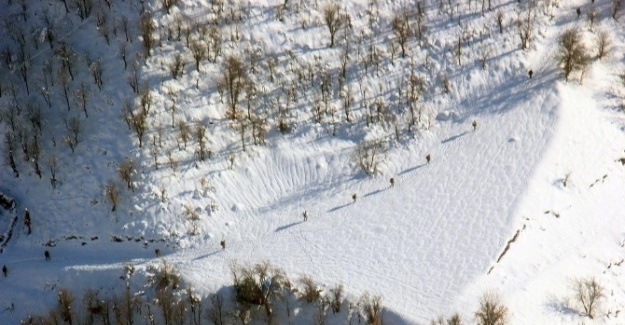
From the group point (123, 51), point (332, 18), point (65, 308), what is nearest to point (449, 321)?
point (65, 308)

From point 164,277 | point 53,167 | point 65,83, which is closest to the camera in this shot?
point 164,277

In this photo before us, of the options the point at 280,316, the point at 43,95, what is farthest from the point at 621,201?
the point at 43,95

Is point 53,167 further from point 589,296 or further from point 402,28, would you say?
point 589,296

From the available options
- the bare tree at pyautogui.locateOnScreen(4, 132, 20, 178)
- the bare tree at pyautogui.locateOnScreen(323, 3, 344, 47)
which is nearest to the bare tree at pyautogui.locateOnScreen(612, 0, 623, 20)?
the bare tree at pyautogui.locateOnScreen(323, 3, 344, 47)

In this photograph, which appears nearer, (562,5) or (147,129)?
(147,129)

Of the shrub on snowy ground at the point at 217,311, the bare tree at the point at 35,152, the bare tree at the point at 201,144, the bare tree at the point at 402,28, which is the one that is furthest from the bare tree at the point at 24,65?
the bare tree at the point at 402,28

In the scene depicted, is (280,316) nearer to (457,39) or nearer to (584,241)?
(584,241)

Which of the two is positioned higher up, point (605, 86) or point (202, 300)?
point (605, 86)
